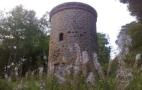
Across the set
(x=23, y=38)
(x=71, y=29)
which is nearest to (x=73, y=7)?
(x=71, y=29)

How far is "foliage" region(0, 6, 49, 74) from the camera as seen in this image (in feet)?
100

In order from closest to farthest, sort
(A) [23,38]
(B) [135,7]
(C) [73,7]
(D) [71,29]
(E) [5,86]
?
(E) [5,86] < (B) [135,7] < (D) [71,29] < (C) [73,7] < (A) [23,38]

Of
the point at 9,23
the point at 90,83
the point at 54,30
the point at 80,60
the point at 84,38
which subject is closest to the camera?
the point at 90,83

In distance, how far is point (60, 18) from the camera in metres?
19.6

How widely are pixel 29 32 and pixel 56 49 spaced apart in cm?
1350

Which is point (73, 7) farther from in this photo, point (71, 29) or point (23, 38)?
point (23, 38)

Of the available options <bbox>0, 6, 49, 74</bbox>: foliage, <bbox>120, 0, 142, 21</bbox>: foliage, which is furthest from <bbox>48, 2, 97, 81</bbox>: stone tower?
<bbox>0, 6, 49, 74</bbox>: foliage

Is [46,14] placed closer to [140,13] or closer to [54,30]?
[54,30]

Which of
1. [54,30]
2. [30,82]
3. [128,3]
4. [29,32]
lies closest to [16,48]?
[29,32]

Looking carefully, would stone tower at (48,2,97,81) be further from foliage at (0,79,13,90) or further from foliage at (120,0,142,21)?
foliage at (0,79,13,90)

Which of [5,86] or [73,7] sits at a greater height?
[73,7]

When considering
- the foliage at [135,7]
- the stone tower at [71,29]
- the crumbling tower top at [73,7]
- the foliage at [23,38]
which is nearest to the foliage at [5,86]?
the foliage at [135,7]

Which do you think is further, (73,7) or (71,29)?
(73,7)

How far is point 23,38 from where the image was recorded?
3183cm
